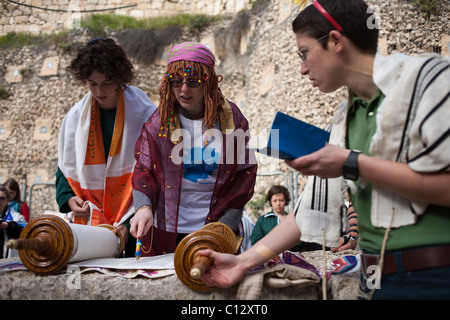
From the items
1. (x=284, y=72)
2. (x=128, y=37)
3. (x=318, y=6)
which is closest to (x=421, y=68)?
(x=318, y=6)

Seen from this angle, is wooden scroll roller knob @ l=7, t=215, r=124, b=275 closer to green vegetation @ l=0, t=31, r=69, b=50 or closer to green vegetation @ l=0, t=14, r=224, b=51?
green vegetation @ l=0, t=14, r=224, b=51

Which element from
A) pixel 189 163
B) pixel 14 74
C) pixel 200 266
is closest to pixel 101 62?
pixel 189 163

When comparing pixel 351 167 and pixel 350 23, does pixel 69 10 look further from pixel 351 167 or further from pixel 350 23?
pixel 351 167

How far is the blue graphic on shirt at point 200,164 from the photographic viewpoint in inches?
92.5

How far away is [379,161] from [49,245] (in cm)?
141

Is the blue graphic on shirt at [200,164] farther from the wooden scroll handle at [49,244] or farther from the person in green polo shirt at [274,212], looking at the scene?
the person in green polo shirt at [274,212]

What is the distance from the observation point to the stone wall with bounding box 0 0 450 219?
7.45 metres

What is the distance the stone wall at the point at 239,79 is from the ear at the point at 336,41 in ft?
20.7

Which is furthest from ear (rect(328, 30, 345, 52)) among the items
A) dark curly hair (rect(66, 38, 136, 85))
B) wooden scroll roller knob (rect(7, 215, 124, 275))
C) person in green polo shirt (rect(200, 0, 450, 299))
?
dark curly hair (rect(66, 38, 136, 85))

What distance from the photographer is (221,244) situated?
5.60 ft

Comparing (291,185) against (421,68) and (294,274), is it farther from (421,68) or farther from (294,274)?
(421,68)

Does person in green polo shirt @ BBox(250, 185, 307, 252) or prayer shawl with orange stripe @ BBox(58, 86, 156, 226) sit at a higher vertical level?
prayer shawl with orange stripe @ BBox(58, 86, 156, 226)

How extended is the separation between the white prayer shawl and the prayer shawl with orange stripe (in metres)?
1.79

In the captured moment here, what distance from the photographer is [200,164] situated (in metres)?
2.35
